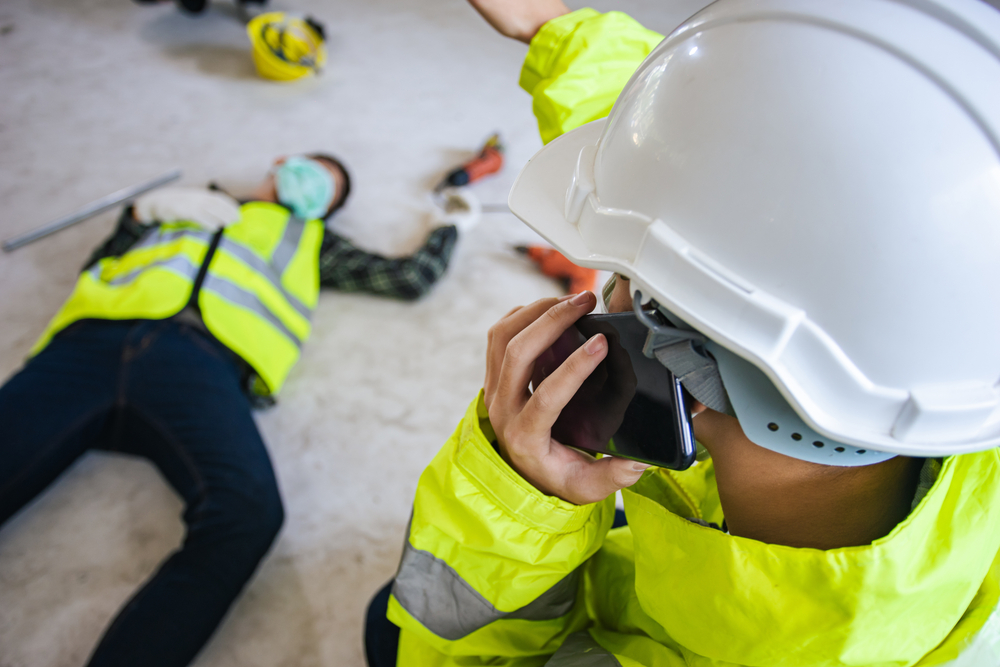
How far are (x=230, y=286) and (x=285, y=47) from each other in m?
1.57

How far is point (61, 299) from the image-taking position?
1908 mm

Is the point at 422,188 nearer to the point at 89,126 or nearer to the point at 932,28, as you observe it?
the point at 89,126

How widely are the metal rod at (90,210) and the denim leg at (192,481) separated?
927 mm

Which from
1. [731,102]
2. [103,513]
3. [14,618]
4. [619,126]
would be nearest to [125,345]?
[103,513]

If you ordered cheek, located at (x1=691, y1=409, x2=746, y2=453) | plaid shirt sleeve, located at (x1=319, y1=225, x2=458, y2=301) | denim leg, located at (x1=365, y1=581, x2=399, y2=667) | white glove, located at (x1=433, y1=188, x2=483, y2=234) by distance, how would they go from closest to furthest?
1. cheek, located at (x1=691, y1=409, x2=746, y2=453)
2. denim leg, located at (x1=365, y1=581, x2=399, y2=667)
3. plaid shirt sleeve, located at (x1=319, y1=225, x2=458, y2=301)
4. white glove, located at (x1=433, y1=188, x2=483, y2=234)

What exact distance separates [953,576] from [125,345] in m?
1.61

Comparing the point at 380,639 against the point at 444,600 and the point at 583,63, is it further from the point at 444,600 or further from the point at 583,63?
the point at 583,63

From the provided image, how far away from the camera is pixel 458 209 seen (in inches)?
89.4

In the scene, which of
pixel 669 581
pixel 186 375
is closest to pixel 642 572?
pixel 669 581

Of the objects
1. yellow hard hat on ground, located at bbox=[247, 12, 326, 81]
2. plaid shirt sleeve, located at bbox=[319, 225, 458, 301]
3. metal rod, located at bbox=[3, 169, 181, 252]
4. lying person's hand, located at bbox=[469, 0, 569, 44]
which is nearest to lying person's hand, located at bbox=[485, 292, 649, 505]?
lying person's hand, located at bbox=[469, 0, 569, 44]

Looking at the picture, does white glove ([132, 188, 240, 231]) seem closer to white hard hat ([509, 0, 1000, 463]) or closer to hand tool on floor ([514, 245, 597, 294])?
hand tool on floor ([514, 245, 597, 294])

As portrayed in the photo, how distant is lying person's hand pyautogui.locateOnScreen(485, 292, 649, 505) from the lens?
2.28ft

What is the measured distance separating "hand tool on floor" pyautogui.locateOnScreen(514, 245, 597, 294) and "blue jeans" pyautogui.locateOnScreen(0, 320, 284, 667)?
3.27ft

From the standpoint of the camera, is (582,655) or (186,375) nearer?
(582,655)
